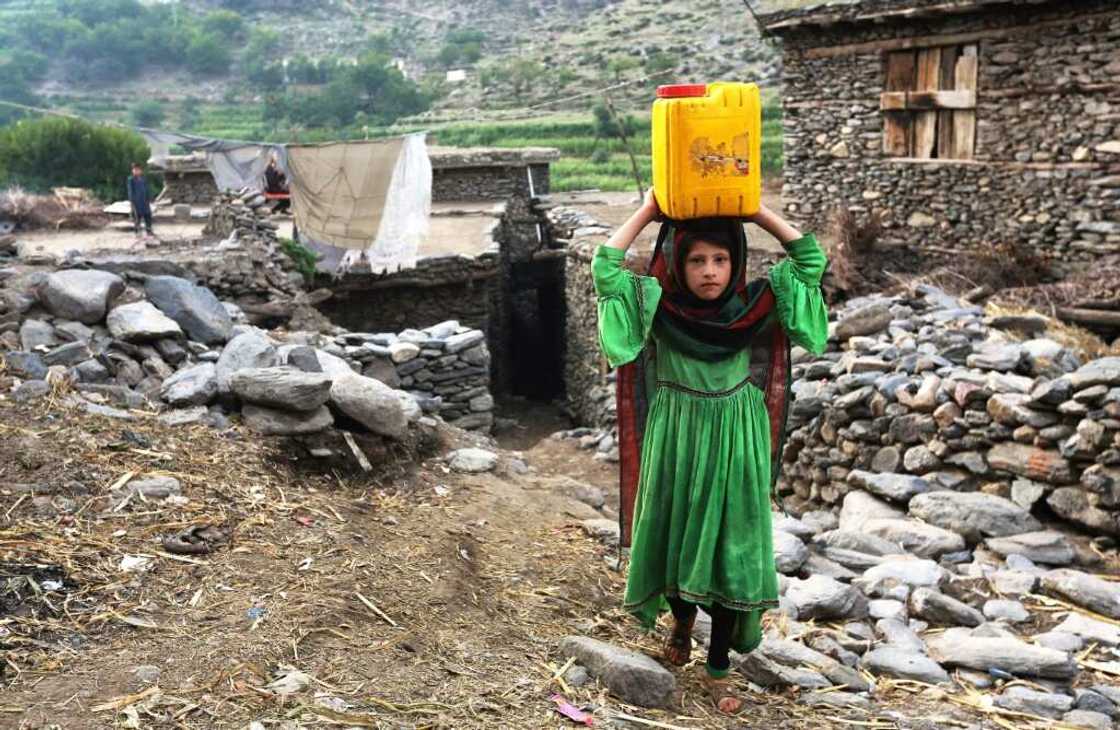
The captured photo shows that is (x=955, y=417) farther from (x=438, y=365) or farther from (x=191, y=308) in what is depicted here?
(x=191, y=308)

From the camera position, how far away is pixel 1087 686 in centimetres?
398

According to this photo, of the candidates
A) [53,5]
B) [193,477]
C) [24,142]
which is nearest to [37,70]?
[53,5]

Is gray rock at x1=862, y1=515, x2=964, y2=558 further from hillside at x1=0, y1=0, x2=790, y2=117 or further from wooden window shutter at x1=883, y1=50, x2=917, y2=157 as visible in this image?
hillside at x1=0, y1=0, x2=790, y2=117

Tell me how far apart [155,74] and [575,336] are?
6099 cm

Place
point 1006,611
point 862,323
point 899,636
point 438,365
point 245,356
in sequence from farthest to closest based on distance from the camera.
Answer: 1. point 438,365
2. point 862,323
3. point 245,356
4. point 1006,611
5. point 899,636

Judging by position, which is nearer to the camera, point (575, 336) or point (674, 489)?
point (674, 489)

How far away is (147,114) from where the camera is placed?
5831 cm

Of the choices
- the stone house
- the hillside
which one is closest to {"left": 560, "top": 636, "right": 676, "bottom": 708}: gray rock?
the stone house

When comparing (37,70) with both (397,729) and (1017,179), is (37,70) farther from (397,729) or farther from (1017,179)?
(397,729)

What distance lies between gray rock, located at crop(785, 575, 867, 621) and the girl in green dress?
973mm

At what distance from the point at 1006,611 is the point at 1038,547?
1.08m

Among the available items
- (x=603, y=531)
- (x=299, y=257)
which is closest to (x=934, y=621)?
(x=603, y=531)

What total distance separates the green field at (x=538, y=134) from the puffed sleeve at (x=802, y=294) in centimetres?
2584

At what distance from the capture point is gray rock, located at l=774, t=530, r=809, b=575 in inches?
195
